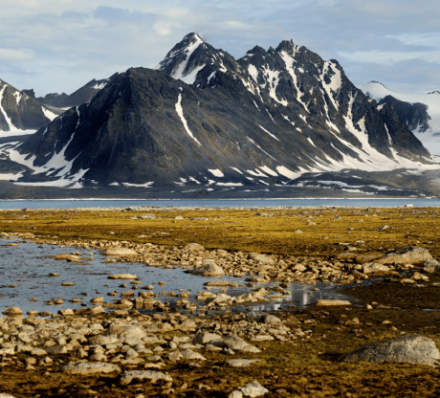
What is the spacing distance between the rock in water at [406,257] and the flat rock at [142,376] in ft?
103

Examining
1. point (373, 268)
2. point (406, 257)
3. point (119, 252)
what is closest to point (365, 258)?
point (406, 257)

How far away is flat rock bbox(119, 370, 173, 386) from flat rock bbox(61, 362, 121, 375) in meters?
0.89

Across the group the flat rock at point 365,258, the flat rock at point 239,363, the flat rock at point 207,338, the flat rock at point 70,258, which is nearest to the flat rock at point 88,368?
the flat rock at point 239,363

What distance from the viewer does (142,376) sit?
52.5ft

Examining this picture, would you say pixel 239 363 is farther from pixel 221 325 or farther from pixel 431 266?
pixel 431 266

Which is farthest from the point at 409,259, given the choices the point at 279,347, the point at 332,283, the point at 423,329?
the point at 279,347

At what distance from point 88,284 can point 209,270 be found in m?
8.73

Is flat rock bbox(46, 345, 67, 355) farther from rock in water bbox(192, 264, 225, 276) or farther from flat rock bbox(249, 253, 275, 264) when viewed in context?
flat rock bbox(249, 253, 275, 264)

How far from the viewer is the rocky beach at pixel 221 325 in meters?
15.9

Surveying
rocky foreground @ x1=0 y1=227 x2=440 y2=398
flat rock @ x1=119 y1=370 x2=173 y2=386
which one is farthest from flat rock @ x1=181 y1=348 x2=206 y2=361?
flat rock @ x1=119 y1=370 x2=173 y2=386

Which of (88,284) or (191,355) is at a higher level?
(191,355)

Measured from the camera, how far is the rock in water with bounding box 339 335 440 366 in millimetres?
17875

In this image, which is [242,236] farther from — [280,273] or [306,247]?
[280,273]

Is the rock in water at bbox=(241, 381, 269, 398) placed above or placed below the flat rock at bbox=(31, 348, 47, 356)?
above
